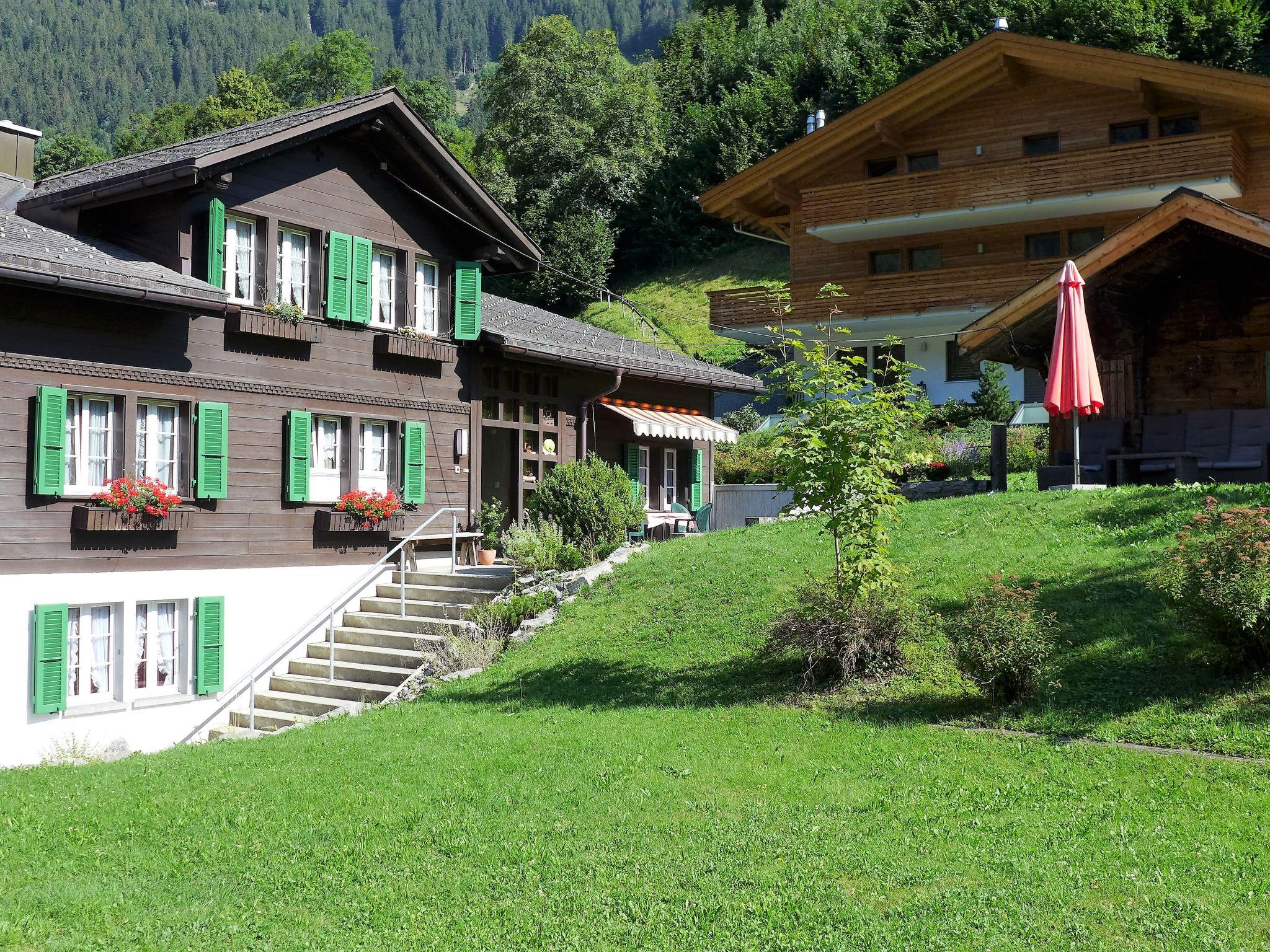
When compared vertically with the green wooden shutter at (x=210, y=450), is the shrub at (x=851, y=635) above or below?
below

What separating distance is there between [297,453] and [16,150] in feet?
23.0

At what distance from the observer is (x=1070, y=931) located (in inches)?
232

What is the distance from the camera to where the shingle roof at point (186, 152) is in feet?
50.5

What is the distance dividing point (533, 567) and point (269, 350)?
470cm

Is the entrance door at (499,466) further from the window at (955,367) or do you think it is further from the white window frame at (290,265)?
the window at (955,367)

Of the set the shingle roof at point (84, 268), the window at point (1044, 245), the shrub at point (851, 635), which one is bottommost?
the shrub at point (851, 635)

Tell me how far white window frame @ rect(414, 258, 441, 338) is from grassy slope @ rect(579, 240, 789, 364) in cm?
2419

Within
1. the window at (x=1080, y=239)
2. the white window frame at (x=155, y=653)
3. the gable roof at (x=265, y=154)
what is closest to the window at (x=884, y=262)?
the window at (x=1080, y=239)

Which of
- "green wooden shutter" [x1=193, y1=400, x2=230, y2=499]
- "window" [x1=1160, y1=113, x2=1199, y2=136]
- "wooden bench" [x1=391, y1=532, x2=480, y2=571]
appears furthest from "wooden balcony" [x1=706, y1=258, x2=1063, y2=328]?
"green wooden shutter" [x1=193, y1=400, x2=230, y2=499]

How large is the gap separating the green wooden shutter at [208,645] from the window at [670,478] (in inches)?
413

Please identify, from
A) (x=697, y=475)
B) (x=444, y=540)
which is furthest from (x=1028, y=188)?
(x=444, y=540)

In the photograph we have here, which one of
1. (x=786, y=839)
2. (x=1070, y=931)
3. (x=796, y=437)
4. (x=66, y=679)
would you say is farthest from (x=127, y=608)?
(x=1070, y=931)

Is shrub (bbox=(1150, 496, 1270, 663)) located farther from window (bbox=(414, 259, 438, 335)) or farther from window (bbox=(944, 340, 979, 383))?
window (bbox=(944, 340, 979, 383))

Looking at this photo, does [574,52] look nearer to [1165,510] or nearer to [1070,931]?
[1165,510]
